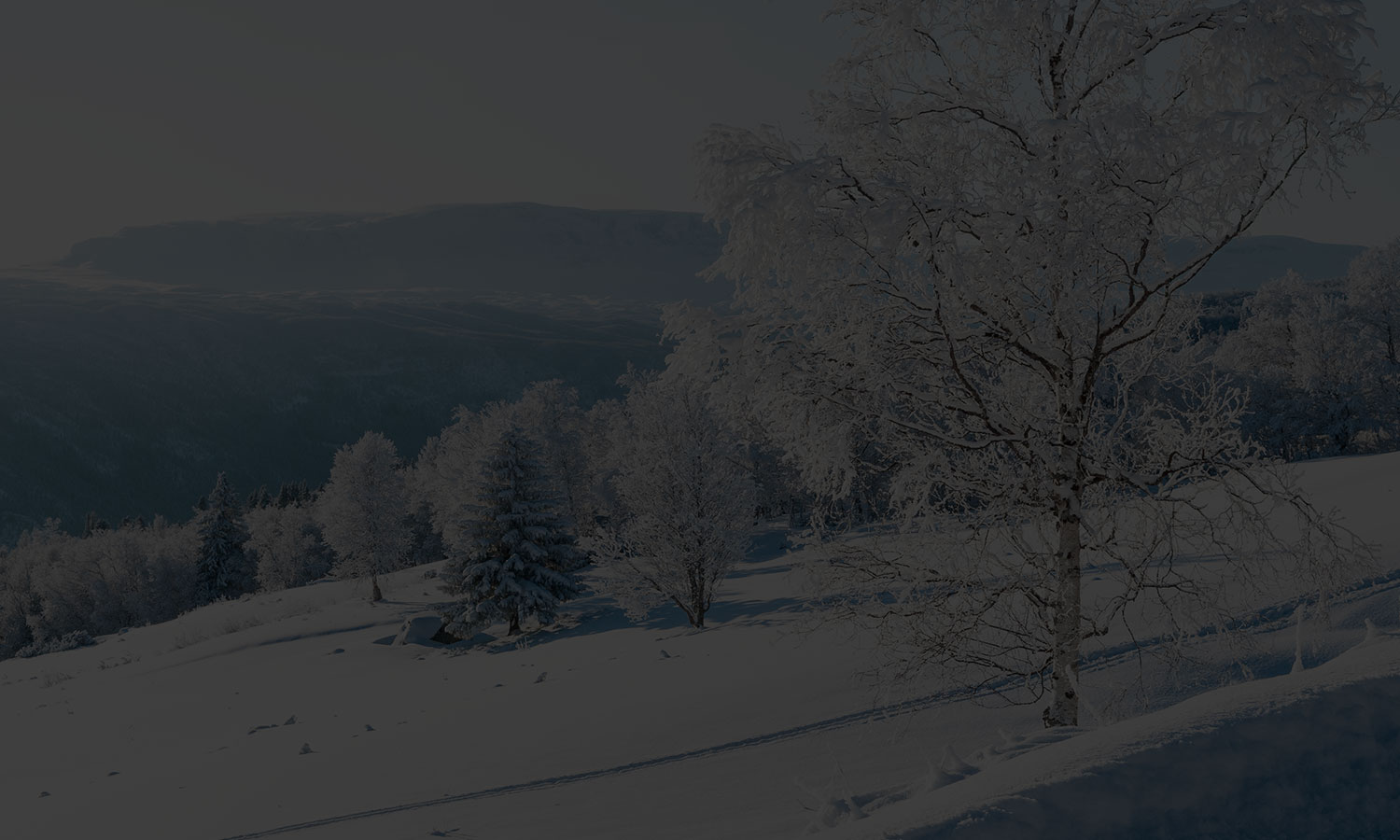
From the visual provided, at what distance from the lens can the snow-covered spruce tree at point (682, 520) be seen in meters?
25.9

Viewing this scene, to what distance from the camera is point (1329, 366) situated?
41719 mm

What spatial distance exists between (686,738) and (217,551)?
66.8m

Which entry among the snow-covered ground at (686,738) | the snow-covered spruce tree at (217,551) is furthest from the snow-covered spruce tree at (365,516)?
the snow-covered spruce tree at (217,551)

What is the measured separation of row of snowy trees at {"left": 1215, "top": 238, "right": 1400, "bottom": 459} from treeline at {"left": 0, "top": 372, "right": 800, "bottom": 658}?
87.9ft

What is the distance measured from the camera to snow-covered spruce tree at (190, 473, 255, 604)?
66500 mm

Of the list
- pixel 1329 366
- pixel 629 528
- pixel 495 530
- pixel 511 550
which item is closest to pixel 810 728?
pixel 629 528

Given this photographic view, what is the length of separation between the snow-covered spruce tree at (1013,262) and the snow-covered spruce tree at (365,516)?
123ft

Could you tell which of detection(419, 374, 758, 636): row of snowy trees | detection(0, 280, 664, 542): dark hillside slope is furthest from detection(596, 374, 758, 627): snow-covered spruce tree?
detection(0, 280, 664, 542): dark hillside slope

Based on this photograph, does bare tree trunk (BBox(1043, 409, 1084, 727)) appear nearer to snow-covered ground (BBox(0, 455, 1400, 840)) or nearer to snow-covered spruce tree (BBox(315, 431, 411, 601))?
snow-covered ground (BBox(0, 455, 1400, 840))

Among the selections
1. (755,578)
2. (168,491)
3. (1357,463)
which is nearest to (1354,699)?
(1357,463)

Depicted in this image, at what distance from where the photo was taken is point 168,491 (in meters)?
137

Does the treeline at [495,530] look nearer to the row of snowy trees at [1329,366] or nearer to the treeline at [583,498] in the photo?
the treeline at [583,498]

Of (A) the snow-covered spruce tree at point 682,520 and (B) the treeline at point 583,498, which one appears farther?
(B) the treeline at point 583,498

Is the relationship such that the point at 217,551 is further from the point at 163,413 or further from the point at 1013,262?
the point at 163,413
